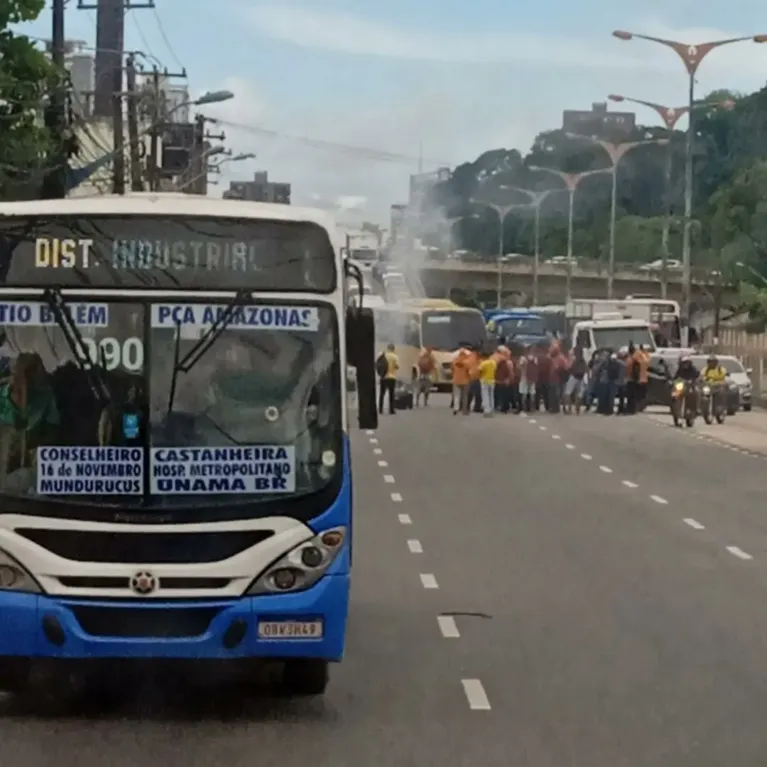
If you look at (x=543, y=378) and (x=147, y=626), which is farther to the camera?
(x=543, y=378)

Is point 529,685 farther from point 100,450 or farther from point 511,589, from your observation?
point 511,589

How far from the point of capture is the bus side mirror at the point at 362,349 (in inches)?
440

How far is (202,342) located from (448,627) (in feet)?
14.6

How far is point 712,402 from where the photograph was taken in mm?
49000

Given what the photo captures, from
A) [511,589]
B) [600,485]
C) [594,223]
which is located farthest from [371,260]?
[511,589]

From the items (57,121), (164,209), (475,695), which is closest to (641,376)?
(57,121)

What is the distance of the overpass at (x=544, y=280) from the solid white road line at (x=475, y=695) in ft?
354

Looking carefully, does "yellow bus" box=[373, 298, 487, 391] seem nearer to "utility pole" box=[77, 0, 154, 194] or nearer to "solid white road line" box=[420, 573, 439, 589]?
"utility pole" box=[77, 0, 154, 194]

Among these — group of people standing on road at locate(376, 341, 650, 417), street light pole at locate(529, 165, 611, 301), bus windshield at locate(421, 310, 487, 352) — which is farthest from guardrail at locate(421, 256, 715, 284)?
group of people standing on road at locate(376, 341, 650, 417)

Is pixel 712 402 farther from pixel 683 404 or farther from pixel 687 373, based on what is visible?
pixel 687 373

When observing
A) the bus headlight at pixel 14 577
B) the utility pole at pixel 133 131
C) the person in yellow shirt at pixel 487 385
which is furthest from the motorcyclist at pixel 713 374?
the bus headlight at pixel 14 577

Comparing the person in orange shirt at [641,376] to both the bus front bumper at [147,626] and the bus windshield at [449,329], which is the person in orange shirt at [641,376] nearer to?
the bus windshield at [449,329]

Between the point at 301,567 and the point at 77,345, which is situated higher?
the point at 77,345

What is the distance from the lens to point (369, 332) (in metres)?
11.2
